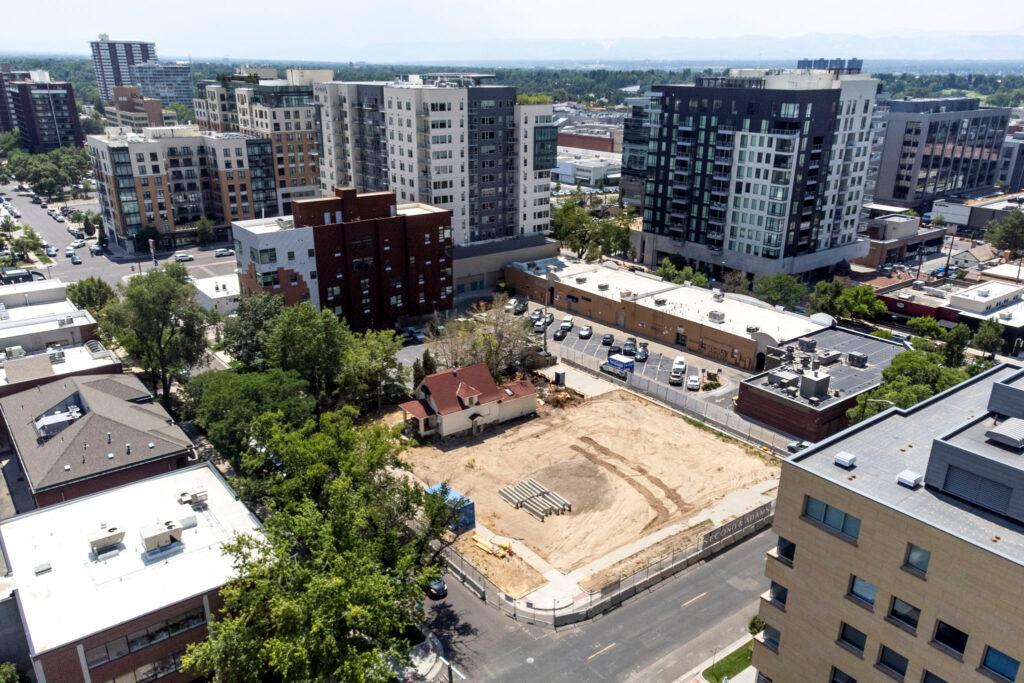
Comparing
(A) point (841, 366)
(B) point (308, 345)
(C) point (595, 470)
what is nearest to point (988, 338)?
(A) point (841, 366)

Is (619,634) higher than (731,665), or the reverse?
(731,665)

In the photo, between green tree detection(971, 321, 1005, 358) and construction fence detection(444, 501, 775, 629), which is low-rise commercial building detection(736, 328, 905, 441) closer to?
green tree detection(971, 321, 1005, 358)

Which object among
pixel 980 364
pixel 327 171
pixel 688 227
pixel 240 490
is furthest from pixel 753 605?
pixel 327 171

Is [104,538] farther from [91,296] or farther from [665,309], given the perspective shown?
[665,309]

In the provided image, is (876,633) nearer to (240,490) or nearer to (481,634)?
(481,634)

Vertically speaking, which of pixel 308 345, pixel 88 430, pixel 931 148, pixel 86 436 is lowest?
pixel 86 436

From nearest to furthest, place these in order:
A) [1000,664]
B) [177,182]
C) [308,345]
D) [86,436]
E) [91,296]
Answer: [1000,664]
[86,436]
[308,345]
[91,296]
[177,182]
